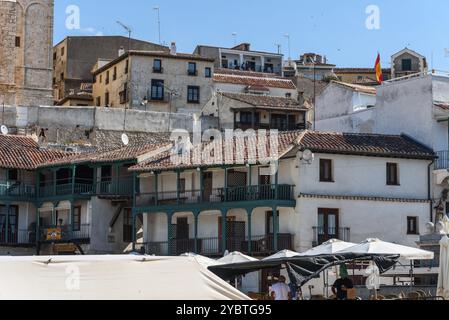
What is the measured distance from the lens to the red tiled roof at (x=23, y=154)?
182 feet

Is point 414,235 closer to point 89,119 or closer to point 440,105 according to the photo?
point 440,105

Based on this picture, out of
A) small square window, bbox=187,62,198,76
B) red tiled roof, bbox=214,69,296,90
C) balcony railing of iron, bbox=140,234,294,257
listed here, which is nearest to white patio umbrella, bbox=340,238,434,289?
balcony railing of iron, bbox=140,234,294,257

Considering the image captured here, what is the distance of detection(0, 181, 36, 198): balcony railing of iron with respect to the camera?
54719 millimetres

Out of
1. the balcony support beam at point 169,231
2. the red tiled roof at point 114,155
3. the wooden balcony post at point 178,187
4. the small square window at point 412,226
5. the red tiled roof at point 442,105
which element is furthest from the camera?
the red tiled roof at point 114,155

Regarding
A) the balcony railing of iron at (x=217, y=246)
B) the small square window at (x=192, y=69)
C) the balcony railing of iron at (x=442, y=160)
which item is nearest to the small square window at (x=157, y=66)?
the small square window at (x=192, y=69)

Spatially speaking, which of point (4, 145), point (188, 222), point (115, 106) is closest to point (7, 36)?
point (115, 106)

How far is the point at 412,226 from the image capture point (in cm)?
4656

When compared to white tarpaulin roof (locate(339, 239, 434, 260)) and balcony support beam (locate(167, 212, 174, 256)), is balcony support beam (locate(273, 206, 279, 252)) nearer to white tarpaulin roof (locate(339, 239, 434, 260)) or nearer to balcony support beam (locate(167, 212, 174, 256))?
balcony support beam (locate(167, 212, 174, 256))

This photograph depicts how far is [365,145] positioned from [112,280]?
32783 millimetres

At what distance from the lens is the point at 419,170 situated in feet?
154

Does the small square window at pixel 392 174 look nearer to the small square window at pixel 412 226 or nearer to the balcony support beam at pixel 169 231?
the small square window at pixel 412 226

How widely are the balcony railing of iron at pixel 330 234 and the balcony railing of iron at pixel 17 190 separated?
1884 cm

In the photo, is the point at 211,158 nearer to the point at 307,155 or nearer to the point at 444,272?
the point at 307,155

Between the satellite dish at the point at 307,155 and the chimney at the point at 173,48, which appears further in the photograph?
the chimney at the point at 173,48
